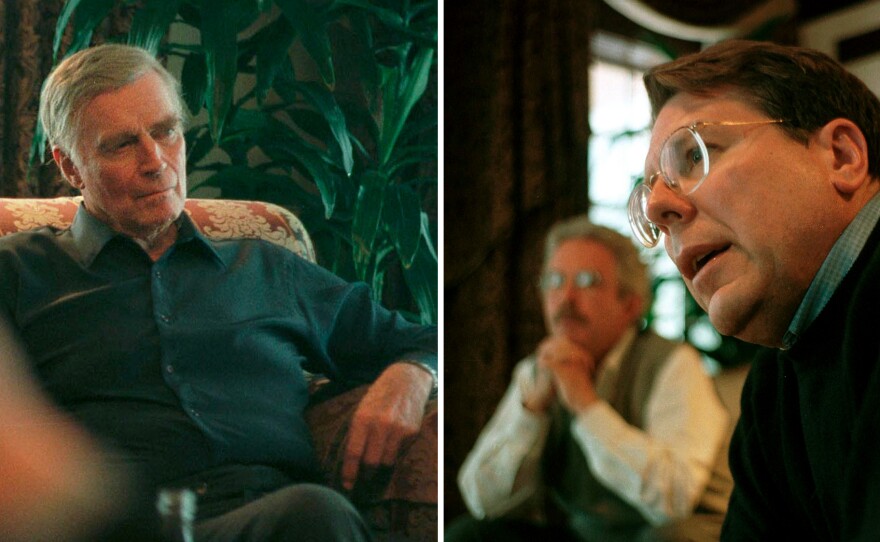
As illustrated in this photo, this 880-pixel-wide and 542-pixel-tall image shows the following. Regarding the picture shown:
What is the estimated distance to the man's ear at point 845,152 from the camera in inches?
46.7

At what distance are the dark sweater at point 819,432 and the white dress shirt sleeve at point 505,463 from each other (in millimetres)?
1016

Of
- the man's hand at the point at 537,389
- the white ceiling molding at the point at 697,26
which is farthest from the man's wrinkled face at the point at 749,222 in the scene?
the white ceiling molding at the point at 697,26

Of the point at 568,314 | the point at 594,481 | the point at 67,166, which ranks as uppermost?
the point at 67,166

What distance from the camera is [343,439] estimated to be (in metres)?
1.75

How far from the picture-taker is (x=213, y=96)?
1694 mm

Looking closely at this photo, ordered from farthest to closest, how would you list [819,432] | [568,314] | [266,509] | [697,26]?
[697,26]
[568,314]
[266,509]
[819,432]

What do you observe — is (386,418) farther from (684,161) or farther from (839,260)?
(839,260)

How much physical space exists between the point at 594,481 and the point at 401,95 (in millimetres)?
1072

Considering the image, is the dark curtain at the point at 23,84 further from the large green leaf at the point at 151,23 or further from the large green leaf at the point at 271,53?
the large green leaf at the point at 271,53

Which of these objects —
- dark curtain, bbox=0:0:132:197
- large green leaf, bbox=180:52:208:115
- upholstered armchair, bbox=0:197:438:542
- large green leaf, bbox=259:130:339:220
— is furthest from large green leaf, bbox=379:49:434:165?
dark curtain, bbox=0:0:132:197

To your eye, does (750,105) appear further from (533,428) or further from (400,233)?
(533,428)

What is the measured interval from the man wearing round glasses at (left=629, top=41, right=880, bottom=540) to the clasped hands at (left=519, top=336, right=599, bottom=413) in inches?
40.6

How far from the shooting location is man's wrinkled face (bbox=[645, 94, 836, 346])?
46.6 inches

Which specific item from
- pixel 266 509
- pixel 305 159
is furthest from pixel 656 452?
pixel 305 159
